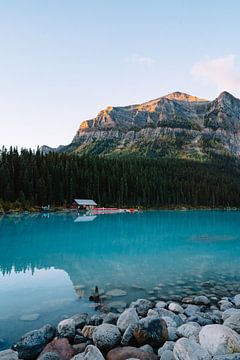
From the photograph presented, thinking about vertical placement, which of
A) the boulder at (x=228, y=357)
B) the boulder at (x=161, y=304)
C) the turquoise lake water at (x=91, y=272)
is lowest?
the turquoise lake water at (x=91, y=272)

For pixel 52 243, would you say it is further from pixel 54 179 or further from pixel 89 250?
pixel 54 179

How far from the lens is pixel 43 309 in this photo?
15641 millimetres


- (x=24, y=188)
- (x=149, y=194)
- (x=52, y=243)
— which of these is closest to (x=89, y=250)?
(x=52, y=243)

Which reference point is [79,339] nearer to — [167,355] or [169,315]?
[167,355]

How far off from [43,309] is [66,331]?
437cm

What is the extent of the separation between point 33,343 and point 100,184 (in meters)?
109

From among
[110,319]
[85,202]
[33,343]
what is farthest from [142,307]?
[85,202]

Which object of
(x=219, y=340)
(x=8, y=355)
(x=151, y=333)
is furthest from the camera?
(x=151, y=333)

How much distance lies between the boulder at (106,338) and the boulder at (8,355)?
2.43 meters

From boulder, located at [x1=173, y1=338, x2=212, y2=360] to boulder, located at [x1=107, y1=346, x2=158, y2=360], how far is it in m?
0.85

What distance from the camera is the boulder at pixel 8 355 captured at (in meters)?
10.0

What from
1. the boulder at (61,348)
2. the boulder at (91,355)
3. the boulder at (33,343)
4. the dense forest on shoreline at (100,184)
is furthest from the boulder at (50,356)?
the dense forest on shoreline at (100,184)

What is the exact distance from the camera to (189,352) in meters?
8.86

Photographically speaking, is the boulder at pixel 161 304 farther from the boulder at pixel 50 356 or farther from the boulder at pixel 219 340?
the boulder at pixel 50 356
